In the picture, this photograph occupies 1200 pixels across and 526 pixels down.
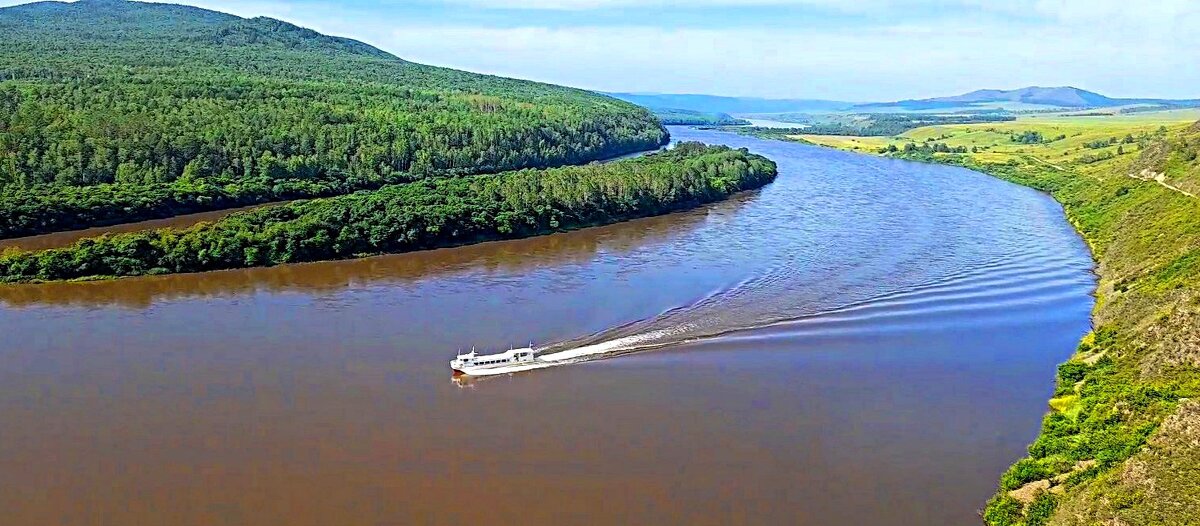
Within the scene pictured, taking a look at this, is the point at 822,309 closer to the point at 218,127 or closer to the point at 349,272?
the point at 349,272

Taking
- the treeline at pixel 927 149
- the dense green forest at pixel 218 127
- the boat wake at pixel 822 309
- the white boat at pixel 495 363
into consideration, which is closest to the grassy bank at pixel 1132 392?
the boat wake at pixel 822 309

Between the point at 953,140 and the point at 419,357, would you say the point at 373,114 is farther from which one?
the point at 953,140

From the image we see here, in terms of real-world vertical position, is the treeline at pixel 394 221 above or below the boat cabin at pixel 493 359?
above

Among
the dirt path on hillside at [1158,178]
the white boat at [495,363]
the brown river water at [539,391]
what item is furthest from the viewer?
the dirt path on hillside at [1158,178]

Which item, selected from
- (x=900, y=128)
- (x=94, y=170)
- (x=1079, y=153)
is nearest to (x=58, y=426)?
(x=94, y=170)

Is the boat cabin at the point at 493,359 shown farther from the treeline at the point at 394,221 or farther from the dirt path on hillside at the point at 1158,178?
the dirt path on hillside at the point at 1158,178

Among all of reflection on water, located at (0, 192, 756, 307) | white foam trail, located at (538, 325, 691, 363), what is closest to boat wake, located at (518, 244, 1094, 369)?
white foam trail, located at (538, 325, 691, 363)
